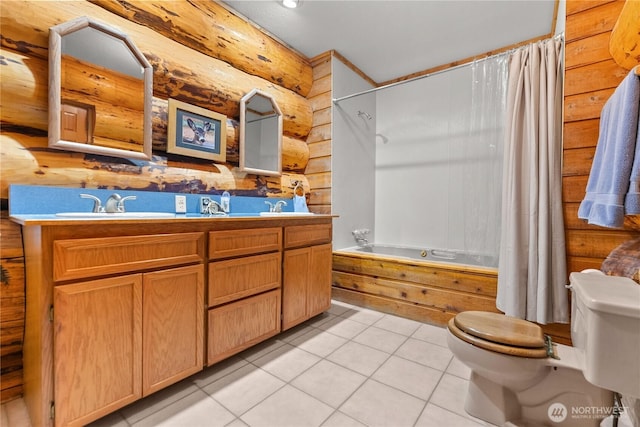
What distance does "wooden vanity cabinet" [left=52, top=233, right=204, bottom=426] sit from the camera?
3.47 feet

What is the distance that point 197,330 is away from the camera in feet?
4.77

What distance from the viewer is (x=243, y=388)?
147cm

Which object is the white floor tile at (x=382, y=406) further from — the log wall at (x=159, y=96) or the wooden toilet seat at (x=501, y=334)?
the log wall at (x=159, y=96)

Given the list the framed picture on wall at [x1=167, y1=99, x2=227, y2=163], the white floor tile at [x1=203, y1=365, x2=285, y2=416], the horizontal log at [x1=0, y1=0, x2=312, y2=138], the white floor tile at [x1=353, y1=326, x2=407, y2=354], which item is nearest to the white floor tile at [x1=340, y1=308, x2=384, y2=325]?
the white floor tile at [x1=353, y1=326, x2=407, y2=354]

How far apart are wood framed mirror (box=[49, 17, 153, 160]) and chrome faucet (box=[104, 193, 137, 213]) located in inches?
10.6

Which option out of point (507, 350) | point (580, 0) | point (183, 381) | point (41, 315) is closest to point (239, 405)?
point (183, 381)

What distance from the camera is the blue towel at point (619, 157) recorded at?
3.46 feet

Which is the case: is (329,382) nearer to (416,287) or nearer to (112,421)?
(112,421)

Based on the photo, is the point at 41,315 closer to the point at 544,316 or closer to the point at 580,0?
the point at 544,316

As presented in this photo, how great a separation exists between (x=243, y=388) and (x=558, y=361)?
4.73ft

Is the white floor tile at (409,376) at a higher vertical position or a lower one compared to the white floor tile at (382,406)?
higher

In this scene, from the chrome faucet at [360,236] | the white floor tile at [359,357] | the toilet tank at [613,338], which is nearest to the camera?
the toilet tank at [613,338]

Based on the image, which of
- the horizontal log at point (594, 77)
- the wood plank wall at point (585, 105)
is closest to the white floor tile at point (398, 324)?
the wood plank wall at point (585, 105)

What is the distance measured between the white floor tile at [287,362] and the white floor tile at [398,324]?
0.72 meters
